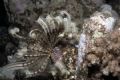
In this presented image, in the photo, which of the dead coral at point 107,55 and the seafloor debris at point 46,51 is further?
the seafloor debris at point 46,51

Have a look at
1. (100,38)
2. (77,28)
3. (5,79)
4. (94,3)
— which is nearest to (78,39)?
(77,28)

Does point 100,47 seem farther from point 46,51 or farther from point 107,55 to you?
point 46,51

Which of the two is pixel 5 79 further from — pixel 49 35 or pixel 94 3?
pixel 94 3

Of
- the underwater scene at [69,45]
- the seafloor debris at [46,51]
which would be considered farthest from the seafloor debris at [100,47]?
the seafloor debris at [46,51]

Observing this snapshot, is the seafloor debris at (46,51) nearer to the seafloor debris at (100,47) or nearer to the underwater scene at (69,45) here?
the underwater scene at (69,45)

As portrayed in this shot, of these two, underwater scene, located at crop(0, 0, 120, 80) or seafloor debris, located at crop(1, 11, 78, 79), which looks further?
seafloor debris, located at crop(1, 11, 78, 79)

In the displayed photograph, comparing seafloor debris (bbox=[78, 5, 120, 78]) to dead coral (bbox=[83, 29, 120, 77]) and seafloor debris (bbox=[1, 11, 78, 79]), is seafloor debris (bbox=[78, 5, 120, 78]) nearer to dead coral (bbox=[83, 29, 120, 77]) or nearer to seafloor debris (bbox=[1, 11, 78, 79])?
dead coral (bbox=[83, 29, 120, 77])

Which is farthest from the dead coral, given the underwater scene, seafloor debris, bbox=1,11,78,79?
seafloor debris, bbox=1,11,78,79

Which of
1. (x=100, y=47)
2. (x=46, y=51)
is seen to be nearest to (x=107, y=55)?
(x=100, y=47)
